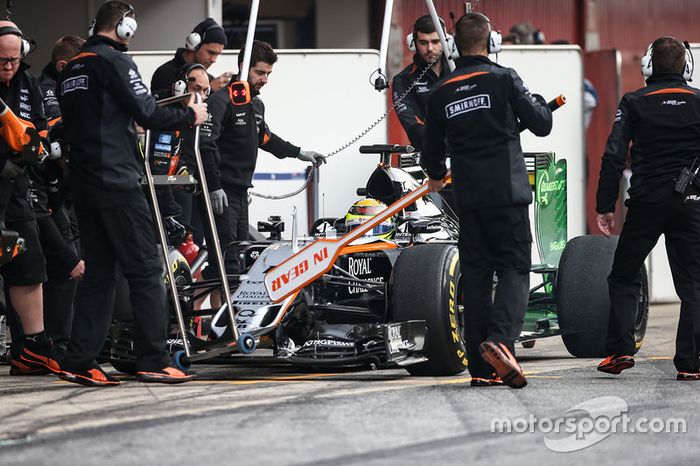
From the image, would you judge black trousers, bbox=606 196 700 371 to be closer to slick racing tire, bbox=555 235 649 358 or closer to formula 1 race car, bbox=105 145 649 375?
formula 1 race car, bbox=105 145 649 375

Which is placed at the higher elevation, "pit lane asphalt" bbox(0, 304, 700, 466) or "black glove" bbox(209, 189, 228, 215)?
"black glove" bbox(209, 189, 228, 215)

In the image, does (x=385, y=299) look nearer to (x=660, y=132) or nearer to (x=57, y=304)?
(x=660, y=132)

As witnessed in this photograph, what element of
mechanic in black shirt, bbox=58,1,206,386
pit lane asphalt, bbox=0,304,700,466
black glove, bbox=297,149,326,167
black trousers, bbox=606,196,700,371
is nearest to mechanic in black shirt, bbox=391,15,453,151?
black glove, bbox=297,149,326,167

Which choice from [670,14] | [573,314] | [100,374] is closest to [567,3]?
[670,14]

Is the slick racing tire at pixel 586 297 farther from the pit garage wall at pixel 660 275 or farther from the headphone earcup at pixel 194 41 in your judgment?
the pit garage wall at pixel 660 275

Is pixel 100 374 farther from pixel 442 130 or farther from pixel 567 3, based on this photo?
pixel 567 3

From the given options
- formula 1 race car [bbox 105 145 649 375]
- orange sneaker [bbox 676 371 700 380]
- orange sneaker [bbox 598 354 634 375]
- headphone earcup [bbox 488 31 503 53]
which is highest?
headphone earcup [bbox 488 31 503 53]

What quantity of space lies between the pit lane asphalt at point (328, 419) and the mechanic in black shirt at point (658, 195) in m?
0.28

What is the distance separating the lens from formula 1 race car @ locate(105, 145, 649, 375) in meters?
9.01

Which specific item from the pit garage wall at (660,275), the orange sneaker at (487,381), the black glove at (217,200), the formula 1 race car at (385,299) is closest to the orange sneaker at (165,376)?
the formula 1 race car at (385,299)

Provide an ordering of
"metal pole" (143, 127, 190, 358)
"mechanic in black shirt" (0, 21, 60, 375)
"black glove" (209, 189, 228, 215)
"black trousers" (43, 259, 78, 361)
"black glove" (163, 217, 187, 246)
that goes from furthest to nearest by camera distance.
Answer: "black glove" (163, 217, 187, 246)
"black glove" (209, 189, 228, 215)
"black trousers" (43, 259, 78, 361)
"mechanic in black shirt" (0, 21, 60, 375)
"metal pole" (143, 127, 190, 358)

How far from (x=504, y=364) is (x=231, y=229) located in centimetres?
295

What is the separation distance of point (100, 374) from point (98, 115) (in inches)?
55.4

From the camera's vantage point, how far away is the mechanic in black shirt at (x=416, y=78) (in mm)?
10652
